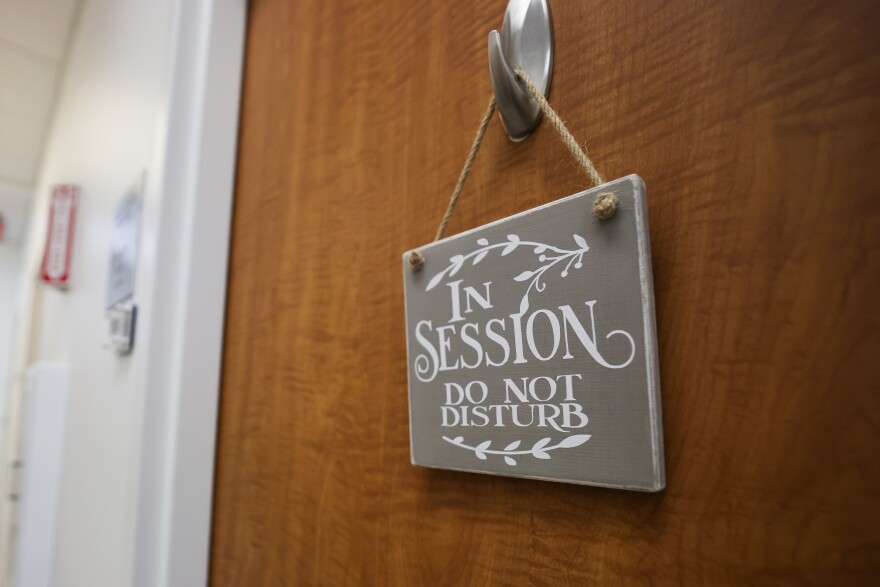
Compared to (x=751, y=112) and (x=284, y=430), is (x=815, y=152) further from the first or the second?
(x=284, y=430)

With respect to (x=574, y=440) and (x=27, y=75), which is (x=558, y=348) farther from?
(x=27, y=75)

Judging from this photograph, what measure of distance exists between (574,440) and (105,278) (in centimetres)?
113

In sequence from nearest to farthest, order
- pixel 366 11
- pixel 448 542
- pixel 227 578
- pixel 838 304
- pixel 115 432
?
pixel 838 304 → pixel 448 542 → pixel 366 11 → pixel 227 578 → pixel 115 432

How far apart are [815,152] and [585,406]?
155 millimetres

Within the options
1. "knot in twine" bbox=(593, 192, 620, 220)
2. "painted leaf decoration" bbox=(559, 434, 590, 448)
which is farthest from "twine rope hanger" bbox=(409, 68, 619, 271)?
"painted leaf decoration" bbox=(559, 434, 590, 448)

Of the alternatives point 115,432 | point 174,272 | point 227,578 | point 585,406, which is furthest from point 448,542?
point 115,432

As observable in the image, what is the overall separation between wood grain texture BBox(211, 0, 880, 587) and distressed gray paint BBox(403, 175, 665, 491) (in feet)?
0.07

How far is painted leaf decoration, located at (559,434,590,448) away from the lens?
0.98 feet

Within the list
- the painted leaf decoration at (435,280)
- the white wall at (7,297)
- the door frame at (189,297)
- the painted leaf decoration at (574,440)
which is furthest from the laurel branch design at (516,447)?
the white wall at (7,297)

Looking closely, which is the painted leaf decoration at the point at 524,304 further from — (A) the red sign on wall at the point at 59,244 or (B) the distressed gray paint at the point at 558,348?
(A) the red sign on wall at the point at 59,244

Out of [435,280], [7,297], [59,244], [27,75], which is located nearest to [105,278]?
[59,244]

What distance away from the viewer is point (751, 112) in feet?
0.88

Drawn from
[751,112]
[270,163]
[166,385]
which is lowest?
[166,385]

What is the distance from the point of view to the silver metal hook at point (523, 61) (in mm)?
367
